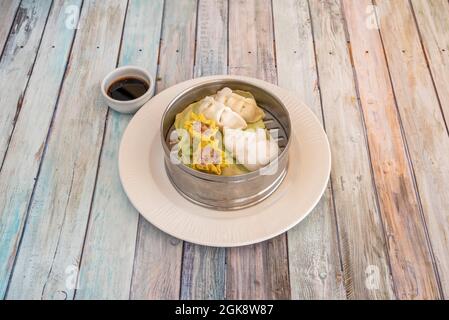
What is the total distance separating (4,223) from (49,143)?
0.73ft

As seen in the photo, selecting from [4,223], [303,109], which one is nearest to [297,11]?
[303,109]

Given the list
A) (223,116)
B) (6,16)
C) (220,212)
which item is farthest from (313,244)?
(6,16)

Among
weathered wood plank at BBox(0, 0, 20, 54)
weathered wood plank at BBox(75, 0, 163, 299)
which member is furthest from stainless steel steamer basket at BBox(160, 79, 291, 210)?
weathered wood plank at BBox(0, 0, 20, 54)

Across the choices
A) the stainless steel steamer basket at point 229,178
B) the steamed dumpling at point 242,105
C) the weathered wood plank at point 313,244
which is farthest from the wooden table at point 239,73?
the steamed dumpling at point 242,105

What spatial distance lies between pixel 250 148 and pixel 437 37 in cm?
82

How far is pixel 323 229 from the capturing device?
0.96m

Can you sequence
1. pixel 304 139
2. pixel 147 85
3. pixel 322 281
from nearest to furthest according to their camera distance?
pixel 322 281 → pixel 304 139 → pixel 147 85

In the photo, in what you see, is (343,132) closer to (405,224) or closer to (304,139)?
(304,139)

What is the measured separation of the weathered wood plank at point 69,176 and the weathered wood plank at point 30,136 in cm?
2

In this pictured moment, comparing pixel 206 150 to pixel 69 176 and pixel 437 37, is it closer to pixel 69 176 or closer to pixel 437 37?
pixel 69 176

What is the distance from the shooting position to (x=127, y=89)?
1.17 m

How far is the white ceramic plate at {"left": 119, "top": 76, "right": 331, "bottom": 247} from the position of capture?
0.90 metres

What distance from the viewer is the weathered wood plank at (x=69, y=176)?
35.5 inches

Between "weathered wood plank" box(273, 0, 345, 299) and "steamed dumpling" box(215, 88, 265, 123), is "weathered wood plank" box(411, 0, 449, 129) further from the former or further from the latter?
"steamed dumpling" box(215, 88, 265, 123)
